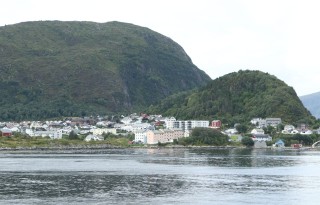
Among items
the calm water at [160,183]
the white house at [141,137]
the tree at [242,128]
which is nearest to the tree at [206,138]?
the white house at [141,137]

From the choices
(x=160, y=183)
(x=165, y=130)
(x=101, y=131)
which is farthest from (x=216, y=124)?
(x=160, y=183)

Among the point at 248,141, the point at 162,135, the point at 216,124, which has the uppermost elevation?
the point at 216,124

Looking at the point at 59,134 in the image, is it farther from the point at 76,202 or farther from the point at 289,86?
the point at 76,202

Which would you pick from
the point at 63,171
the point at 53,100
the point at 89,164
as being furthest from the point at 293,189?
the point at 53,100

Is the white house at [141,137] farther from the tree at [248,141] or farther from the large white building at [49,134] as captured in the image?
the tree at [248,141]

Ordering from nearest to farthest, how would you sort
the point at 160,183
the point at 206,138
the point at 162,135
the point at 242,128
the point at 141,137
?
the point at 160,183, the point at 206,138, the point at 162,135, the point at 141,137, the point at 242,128

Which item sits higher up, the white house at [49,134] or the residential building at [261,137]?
the white house at [49,134]

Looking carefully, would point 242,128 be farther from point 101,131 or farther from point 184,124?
point 101,131
